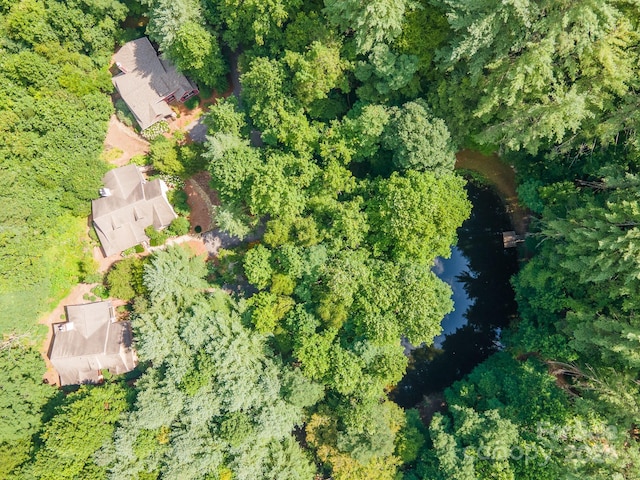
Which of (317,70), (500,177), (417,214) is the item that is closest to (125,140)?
(317,70)

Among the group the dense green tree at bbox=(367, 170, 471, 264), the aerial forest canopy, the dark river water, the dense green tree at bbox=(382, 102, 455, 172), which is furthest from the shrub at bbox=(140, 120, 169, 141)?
the dark river water

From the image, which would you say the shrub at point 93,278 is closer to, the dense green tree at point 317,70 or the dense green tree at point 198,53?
the dense green tree at point 198,53

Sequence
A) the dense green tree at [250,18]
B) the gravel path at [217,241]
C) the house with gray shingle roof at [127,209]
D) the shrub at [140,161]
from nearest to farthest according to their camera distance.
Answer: the dense green tree at [250,18], the house with gray shingle roof at [127,209], the gravel path at [217,241], the shrub at [140,161]

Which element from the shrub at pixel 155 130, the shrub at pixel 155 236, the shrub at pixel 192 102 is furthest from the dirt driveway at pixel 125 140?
the shrub at pixel 155 236

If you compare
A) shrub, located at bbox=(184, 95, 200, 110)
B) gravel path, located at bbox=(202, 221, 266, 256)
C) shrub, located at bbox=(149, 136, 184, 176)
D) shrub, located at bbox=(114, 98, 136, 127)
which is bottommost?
gravel path, located at bbox=(202, 221, 266, 256)

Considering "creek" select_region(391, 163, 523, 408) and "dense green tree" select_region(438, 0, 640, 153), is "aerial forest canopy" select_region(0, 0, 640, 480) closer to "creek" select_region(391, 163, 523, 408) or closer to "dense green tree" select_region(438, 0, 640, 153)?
"dense green tree" select_region(438, 0, 640, 153)

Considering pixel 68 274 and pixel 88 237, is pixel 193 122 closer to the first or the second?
pixel 88 237

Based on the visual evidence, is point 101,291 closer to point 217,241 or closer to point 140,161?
point 217,241
